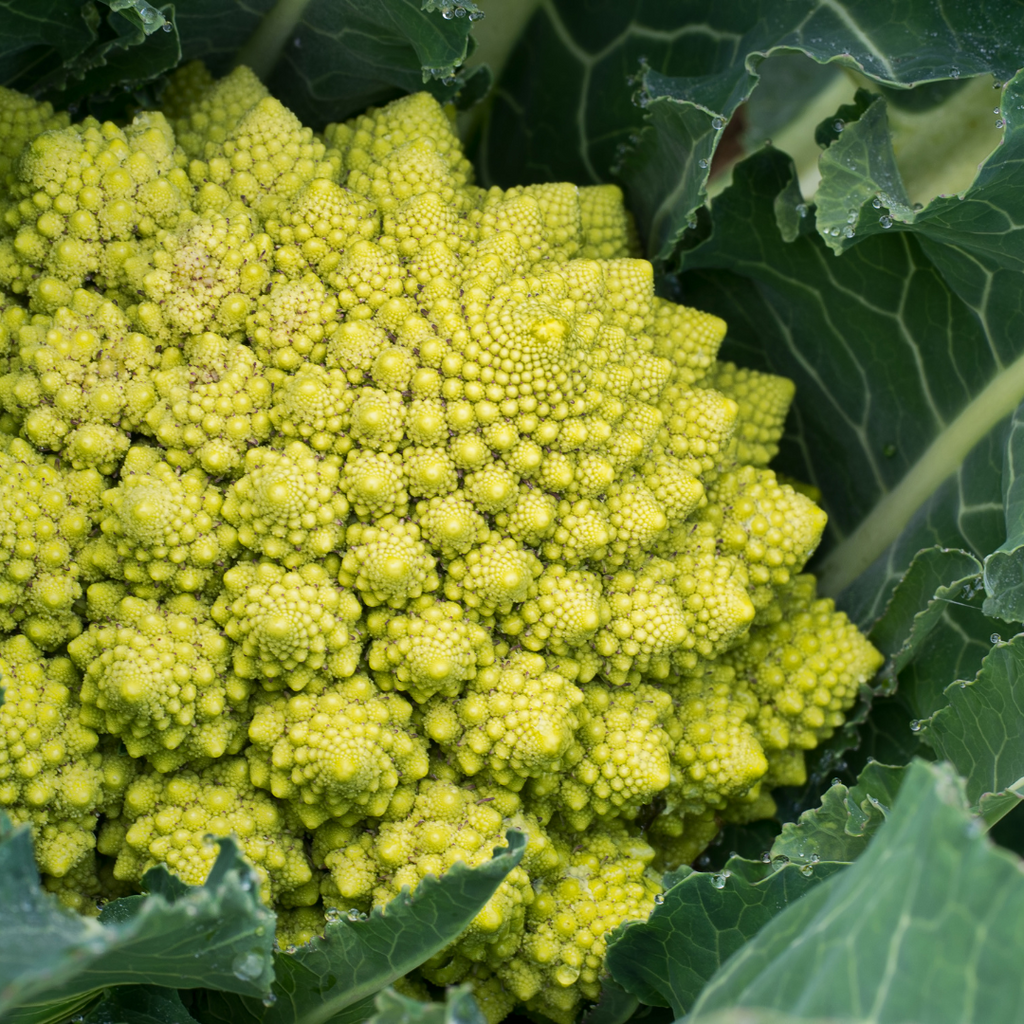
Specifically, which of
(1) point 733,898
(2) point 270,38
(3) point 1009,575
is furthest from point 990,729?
(2) point 270,38

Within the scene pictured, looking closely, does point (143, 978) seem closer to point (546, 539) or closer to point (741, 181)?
point (546, 539)

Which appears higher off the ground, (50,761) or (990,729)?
(990,729)

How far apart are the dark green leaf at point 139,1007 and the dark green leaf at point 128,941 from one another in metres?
0.11

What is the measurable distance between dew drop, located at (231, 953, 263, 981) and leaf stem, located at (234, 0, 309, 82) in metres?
1.88

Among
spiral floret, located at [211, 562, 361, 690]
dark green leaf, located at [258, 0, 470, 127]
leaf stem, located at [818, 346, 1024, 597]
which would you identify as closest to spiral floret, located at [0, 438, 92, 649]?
spiral floret, located at [211, 562, 361, 690]

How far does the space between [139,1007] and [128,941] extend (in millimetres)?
546

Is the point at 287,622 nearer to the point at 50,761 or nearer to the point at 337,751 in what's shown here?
the point at 337,751

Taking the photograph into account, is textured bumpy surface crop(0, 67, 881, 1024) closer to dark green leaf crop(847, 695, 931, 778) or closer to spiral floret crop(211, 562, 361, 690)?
spiral floret crop(211, 562, 361, 690)

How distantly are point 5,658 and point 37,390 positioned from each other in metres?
0.47

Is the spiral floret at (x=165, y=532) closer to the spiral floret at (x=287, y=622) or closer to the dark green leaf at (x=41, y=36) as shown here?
the spiral floret at (x=287, y=622)

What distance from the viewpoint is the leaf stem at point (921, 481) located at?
88.4 inches

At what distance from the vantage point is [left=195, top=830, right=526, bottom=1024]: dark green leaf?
5.06ft

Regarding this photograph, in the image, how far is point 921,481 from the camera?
8.06 ft

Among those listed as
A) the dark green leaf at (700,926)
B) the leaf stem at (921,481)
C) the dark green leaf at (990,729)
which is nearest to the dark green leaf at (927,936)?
the dark green leaf at (700,926)
